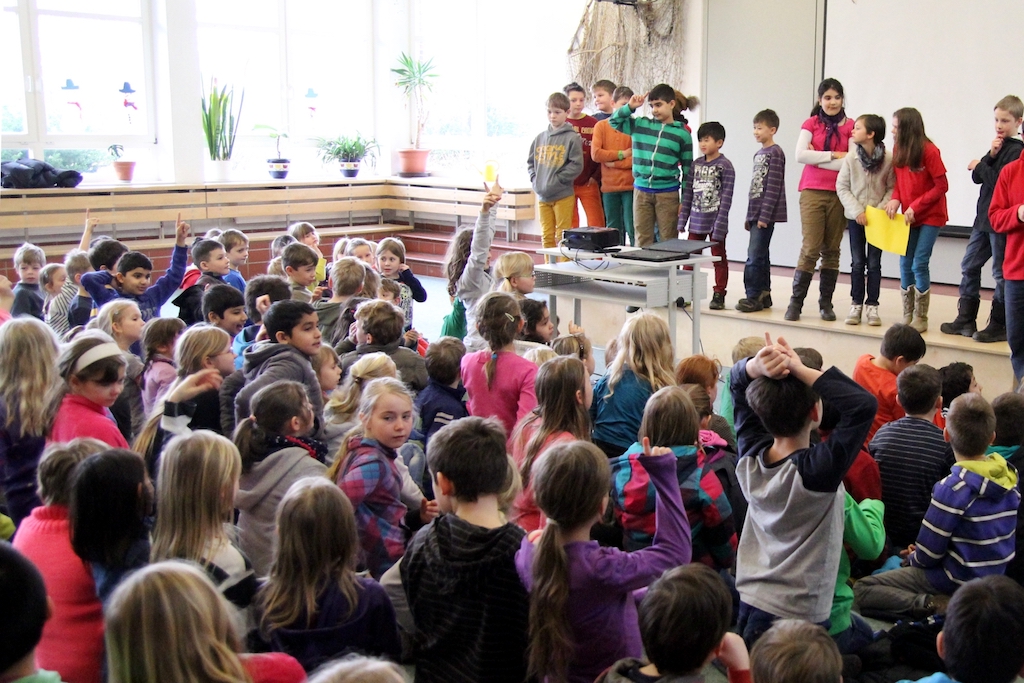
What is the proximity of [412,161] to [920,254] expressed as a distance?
7058 millimetres

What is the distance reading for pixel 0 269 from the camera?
8641 mm

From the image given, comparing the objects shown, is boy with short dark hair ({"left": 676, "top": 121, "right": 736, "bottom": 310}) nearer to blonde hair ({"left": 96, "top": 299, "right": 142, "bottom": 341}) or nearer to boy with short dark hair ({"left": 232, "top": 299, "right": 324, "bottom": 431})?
boy with short dark hair ({"left": 232, "top": 299, "right": 324, "bottom": 431})

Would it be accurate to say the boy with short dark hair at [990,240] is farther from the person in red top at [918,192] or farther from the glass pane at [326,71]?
the glass pane at [326,71]

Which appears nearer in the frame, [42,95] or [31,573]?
[31,573]

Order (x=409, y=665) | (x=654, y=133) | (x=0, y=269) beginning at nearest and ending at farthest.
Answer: (x=409, y=665) < (x=654, y=133) < (x=0, y=269)

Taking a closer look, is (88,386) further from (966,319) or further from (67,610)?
(966,319)

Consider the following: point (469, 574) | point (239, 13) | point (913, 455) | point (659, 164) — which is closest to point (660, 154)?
point (659, 164)

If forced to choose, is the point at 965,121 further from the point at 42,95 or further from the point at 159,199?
the point at 42,95

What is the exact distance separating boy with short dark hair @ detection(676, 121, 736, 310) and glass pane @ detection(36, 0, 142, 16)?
6.61 m

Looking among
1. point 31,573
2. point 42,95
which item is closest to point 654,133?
point 31,573

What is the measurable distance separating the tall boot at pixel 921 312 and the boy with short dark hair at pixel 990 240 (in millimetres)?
106

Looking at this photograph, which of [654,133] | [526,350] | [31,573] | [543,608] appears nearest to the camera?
[31,573]

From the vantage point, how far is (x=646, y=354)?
3248 millimetres

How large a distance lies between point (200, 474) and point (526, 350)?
77.7 inches
